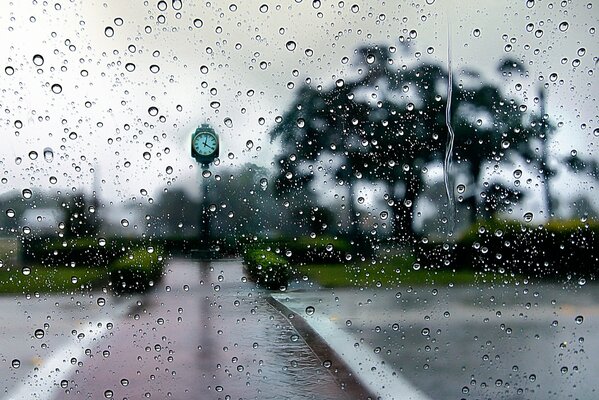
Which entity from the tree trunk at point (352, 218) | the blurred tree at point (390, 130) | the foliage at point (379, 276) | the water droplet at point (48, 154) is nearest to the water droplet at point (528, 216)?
the blurred tree at point (390, 130)

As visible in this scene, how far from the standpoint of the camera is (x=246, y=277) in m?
2.34

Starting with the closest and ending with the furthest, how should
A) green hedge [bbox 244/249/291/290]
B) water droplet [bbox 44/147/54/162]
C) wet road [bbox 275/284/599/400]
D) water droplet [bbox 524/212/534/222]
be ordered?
water droplet [bbox 44/147/54/162], green hedge [bbox 244/249/291/290], wet road [bbox 275/284/599/400], water droplet [bbox 524/212/534/222]

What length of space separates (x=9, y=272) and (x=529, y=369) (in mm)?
2172

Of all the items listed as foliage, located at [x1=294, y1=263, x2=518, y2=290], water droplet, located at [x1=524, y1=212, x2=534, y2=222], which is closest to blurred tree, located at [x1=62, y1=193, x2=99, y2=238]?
foliage, located at [x1=294, y1=263, x2=518, y2=290]

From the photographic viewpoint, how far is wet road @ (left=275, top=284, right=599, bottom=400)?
8.05 ft

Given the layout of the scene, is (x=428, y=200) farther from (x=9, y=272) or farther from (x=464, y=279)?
(x=9, y=272)

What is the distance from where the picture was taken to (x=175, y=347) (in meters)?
2.34

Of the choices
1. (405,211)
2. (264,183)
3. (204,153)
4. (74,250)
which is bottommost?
(74,250)

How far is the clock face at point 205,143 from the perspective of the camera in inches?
91.1

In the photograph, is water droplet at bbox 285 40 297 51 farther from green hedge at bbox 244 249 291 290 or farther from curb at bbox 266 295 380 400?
curb at bbox 266 295 380 400

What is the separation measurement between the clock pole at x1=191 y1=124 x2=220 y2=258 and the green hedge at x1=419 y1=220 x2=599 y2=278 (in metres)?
0.91

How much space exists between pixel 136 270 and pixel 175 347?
1.16 ft

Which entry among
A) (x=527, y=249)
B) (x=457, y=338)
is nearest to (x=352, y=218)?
(x=457, y=338)

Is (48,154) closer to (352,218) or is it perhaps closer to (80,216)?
(80,216)
